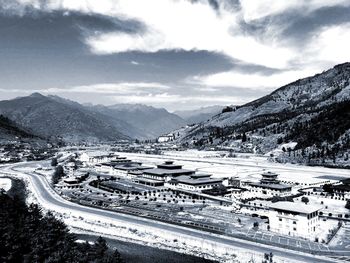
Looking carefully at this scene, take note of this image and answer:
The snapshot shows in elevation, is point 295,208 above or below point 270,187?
above

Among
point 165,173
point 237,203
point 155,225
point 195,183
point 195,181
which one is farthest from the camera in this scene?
point 165,173

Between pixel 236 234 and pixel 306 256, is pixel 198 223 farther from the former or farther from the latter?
pixel 306 256

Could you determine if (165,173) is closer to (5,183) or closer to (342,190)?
(5,183)

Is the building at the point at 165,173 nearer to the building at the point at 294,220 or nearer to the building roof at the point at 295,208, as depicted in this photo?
the building roof at the point at 295,208

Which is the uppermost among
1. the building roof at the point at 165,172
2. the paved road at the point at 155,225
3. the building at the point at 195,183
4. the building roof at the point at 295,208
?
the building roof at the point at 165,172

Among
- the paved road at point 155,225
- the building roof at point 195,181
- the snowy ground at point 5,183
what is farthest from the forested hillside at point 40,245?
the snowy ground at point 5,183

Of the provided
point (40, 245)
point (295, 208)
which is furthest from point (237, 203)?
point (40, 245)
